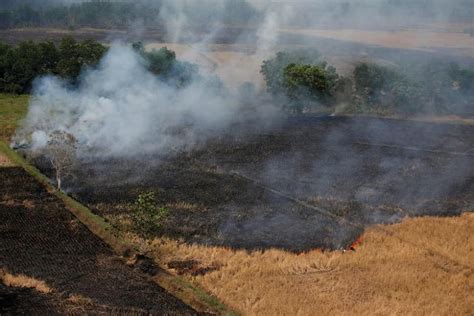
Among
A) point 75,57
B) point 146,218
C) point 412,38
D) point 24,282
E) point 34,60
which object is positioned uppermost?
point 412,38

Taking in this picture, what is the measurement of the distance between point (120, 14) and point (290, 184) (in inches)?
3041

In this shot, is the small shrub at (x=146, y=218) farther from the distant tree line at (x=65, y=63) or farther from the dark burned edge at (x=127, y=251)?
the distant tree line at (x=65, y=63)

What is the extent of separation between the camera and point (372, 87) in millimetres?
59031

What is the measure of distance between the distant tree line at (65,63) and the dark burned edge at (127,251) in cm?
2740

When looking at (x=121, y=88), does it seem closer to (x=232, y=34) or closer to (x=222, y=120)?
(x=222, y=120)

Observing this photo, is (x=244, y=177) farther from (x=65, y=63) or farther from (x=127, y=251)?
(x=65, y=63)

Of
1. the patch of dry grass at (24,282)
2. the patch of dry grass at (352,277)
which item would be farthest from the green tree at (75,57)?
the patch of dry grass at (24,282)

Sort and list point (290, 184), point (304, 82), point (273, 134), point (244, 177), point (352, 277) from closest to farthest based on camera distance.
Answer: point (352, 277) → point (290, 184) → point (244, 177) → point (273, 134) → point (304, 82)

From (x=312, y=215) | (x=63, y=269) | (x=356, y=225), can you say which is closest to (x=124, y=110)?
(x=312, y=215)

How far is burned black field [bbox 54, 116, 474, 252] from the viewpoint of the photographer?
86.7 feet

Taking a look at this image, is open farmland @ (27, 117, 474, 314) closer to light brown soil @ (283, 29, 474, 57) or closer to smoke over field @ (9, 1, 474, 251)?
smoke over field @ (9, 1, 474, 251)

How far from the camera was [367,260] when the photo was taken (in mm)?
23297

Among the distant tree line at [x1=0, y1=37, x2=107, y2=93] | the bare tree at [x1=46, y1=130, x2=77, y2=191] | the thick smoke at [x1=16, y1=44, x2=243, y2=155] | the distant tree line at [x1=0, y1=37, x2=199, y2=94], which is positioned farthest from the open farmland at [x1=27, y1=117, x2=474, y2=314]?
the distant tree line at [x1=0, y1=37, x2=107, y2=93]

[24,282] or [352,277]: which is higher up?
[352,277]
